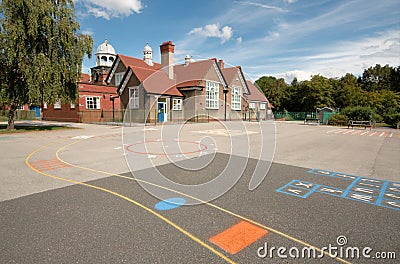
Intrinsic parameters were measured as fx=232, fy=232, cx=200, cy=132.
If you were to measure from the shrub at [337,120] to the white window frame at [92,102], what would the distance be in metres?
31.6

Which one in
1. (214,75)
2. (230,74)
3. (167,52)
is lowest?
(214,75)

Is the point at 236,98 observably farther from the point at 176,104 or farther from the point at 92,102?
the point at 92,102

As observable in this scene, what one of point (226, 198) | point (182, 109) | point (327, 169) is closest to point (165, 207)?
point (226, 198)

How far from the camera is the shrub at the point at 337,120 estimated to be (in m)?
31.3

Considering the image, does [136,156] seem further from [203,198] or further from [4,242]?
[4,242]

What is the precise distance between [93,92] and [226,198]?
28.5 m

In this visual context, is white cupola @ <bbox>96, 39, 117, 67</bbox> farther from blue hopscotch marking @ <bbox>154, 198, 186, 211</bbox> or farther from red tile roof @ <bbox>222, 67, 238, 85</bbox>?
blue hopscotch marking @ <bbox>154, 198, 186, 211</bbox>

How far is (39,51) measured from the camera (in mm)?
18828

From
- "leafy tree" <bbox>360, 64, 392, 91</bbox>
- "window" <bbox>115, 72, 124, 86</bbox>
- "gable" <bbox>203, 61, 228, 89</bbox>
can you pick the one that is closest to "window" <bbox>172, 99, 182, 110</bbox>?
"gable" <bbox>203, 61, 228, 89</bbox>

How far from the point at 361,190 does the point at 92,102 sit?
98.3ft

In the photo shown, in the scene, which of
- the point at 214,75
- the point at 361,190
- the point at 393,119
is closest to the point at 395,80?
the point at 393,119

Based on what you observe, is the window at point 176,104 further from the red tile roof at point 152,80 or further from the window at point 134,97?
the window at point 134,97

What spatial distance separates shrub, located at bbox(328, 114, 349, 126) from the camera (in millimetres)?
31300

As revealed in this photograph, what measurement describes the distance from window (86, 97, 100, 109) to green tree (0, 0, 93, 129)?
28.6 feet
